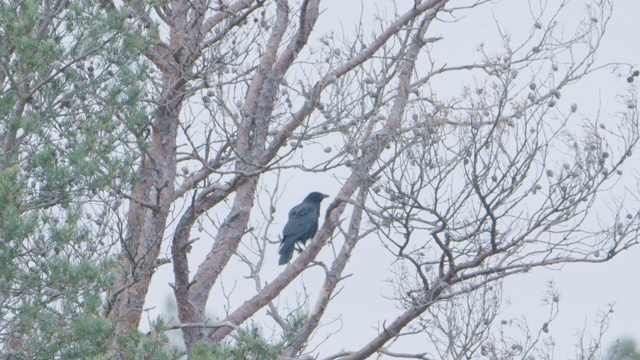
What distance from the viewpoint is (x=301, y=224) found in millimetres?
11594

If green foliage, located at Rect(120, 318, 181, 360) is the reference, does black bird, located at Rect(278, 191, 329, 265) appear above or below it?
above

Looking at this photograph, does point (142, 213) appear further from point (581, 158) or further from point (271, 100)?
point (581, 158)

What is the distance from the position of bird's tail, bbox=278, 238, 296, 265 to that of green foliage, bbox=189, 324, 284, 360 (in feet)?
17.4

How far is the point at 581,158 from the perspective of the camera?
6.97 metres

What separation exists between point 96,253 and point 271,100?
2429mm

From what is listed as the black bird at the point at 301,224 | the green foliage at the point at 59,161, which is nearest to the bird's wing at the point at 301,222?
the black bird at the point at 301,224

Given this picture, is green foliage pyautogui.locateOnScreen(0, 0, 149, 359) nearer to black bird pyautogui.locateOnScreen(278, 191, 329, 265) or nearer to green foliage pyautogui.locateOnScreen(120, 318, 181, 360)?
green foliage pyautogui.locateOnScreen(120, 318, 181, 360)

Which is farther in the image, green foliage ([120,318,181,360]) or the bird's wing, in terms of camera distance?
the bird's wing

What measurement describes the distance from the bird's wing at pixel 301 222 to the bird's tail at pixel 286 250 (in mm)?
69

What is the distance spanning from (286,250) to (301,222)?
0.68 m

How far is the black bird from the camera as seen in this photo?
11.1m

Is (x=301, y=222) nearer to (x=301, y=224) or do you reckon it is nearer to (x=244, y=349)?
(x=301, y=224)

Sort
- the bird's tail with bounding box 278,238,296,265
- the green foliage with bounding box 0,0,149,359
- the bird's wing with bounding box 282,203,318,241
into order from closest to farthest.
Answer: the green foliage with bounding box 0,0,149,359, the bird's tail with bounding box 278,238,296,265, the bird's wing with bounding box 282,203,318,241

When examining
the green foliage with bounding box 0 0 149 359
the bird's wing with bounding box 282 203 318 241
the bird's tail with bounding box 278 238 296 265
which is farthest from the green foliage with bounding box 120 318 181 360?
the bird's wing with bounding box 282 203 318 241
